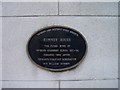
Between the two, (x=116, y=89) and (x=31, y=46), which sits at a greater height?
(x=31, y=46)

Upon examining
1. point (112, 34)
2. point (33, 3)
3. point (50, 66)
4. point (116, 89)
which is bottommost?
point (116, 89)

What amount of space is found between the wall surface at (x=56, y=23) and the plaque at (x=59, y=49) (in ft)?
0.40

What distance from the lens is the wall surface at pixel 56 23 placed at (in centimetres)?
414

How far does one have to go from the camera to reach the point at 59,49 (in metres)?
4.09

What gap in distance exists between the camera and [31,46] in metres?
4.09

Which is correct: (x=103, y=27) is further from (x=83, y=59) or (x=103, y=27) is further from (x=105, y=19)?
(x=83, y=59)

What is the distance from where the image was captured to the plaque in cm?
408

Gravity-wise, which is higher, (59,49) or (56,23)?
(56,23)

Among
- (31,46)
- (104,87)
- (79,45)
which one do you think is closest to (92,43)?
(79,45)

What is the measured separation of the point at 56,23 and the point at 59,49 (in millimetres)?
496

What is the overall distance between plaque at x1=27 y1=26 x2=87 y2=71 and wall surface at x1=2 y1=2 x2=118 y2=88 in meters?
0.12

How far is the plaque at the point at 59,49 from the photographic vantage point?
4.08m

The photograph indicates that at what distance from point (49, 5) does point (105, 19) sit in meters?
1.10

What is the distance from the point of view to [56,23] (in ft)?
13.6
